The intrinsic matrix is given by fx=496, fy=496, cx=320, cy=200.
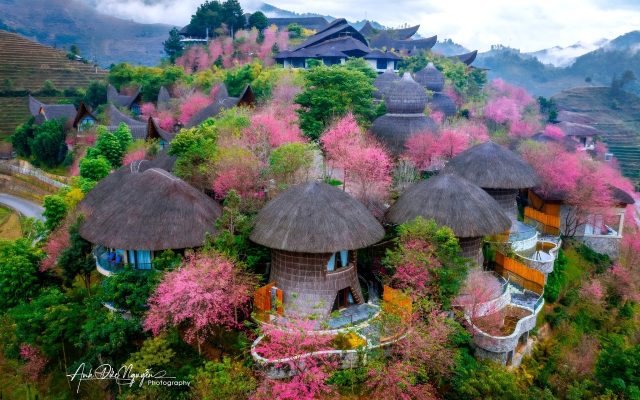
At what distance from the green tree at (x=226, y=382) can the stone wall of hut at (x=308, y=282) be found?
4.00m

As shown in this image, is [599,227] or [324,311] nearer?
[324,311]

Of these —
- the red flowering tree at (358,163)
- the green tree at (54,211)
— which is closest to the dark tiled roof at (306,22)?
the red flowering tree at (358,163)

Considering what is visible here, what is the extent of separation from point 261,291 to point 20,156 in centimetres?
5065

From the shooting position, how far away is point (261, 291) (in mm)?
21188

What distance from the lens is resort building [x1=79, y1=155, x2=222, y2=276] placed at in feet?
72.0

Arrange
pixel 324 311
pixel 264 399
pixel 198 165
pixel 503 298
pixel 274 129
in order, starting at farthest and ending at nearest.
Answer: pixel 274 129 < pixel 198 165 < pixel 503 298 < pixel 324 311 < pixel 264 399

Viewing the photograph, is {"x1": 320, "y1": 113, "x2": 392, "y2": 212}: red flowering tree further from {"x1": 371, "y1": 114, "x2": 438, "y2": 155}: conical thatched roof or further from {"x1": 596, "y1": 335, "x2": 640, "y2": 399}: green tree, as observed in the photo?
{"x1": 596, "y1": 335, "x2": 640, "y2": 399}: green tree

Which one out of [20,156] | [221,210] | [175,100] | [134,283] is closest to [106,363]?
[134,283]

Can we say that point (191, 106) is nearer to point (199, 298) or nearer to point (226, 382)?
point (199, 298)

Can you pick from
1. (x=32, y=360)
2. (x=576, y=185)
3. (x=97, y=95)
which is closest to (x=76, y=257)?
(x=32, y=360)

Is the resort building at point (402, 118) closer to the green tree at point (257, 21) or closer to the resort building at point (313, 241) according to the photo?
the resort building at point (313, 241)

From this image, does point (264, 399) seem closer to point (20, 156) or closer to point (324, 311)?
point (324, 311)

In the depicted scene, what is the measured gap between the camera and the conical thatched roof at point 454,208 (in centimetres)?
2305

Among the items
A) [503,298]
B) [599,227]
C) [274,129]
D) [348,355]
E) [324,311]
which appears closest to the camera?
[348,355]
